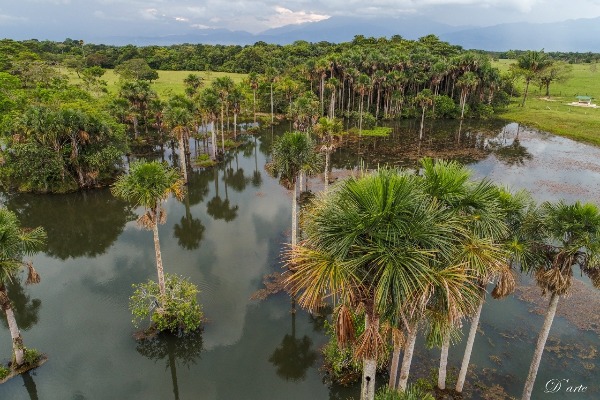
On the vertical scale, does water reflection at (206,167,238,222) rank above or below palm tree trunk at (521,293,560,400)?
below

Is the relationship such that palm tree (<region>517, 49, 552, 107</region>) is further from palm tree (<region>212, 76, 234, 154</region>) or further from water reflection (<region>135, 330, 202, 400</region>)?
water reflection (<region>135, 330, 202, 400</region>)

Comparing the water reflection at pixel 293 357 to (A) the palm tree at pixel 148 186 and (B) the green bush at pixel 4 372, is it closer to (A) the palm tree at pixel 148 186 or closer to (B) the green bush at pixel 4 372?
(A) the palm tree at pixel 148 186

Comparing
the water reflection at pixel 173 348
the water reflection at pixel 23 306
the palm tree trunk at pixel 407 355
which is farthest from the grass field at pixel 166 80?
the palm tree trunk at pixel 407 355

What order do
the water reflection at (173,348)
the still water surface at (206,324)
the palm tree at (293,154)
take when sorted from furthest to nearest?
the palm tree at (293,154) → the water reflection at (173,348) → the still water surface at (206,324)

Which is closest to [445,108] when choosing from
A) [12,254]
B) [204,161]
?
[204,161]

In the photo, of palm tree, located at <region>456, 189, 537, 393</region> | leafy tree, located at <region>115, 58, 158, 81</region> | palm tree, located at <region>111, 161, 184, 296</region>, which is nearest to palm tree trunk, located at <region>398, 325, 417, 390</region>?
palm tree, located at <region>456, 189, 537, 393</region>
